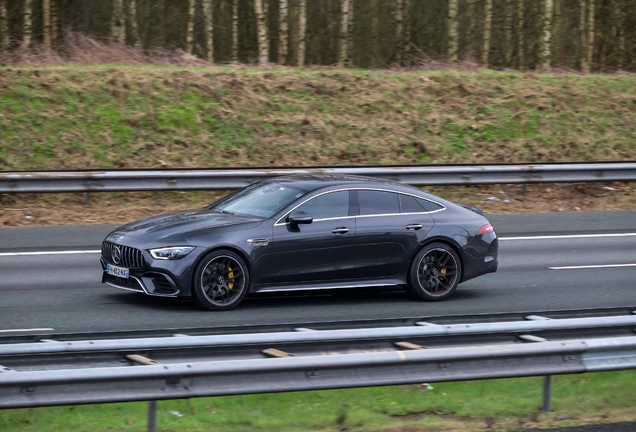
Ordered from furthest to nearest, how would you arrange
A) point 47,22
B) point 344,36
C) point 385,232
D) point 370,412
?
point 47,22 < point 344,36 < point 385,232 < point 370,412

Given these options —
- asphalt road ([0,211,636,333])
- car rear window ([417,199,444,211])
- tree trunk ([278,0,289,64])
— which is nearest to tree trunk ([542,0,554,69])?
tree trunk ([278,0,289,64])

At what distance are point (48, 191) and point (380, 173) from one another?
6614 mm

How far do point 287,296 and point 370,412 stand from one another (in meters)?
4.20

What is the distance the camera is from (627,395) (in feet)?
21.3

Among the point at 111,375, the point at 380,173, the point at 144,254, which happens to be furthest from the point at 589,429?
the point at 380,173

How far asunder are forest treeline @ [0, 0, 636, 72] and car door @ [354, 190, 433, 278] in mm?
22852

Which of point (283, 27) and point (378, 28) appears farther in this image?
point (378, 28)

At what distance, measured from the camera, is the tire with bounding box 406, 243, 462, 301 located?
9820mm

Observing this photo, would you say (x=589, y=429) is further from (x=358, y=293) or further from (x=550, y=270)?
(x=550, y=270)

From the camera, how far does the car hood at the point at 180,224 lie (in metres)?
8.84

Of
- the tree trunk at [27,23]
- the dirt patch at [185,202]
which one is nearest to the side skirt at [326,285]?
the dirt patch at [185,202]

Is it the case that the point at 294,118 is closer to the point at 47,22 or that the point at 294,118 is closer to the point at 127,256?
the point at 47,22

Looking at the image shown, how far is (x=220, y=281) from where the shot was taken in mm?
8906

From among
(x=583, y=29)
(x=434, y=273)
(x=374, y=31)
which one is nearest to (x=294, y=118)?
(x=434, y=273)
